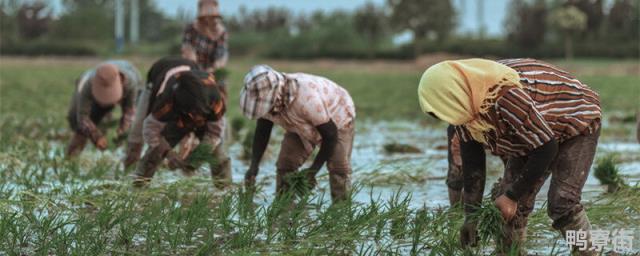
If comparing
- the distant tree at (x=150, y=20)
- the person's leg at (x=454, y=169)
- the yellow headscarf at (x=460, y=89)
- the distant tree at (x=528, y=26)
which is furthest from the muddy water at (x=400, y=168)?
the distant tree at (x=150, y=20)

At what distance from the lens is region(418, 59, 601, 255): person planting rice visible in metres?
3.71

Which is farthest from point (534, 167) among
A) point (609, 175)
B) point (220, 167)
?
point (220, 167)

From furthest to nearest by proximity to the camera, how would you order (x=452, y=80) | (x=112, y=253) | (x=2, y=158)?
1. (x=2, y=158)
2. (x=112, y=253)
3. (x=452, y=80)

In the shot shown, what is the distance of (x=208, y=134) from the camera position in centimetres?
629

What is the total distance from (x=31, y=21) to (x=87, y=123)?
63.5 metres

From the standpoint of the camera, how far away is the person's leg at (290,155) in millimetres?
5926

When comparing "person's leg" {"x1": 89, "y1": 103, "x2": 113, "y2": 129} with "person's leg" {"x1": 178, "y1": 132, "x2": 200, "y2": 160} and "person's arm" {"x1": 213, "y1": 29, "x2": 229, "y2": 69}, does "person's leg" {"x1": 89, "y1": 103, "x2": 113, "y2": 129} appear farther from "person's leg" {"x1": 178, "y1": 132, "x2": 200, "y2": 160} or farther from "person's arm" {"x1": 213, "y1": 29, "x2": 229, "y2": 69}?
"person's leg" {"x1": 178, "y1": 132, "x2": 200, "y2": 160}

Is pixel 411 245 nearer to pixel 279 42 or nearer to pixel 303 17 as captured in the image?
pixel 279 42

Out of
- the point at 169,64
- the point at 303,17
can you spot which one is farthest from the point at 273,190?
the point at 303,17

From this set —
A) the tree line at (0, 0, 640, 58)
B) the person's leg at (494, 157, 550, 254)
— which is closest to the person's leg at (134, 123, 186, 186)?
the person's leg at (494, 157, 550, 254)

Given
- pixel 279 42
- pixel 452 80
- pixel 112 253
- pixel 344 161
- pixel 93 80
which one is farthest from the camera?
pixel 279 42

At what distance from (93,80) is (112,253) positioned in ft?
11.3

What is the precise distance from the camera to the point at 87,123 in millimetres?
7586

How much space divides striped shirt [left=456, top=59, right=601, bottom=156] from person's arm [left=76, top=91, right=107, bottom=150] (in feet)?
13.4
